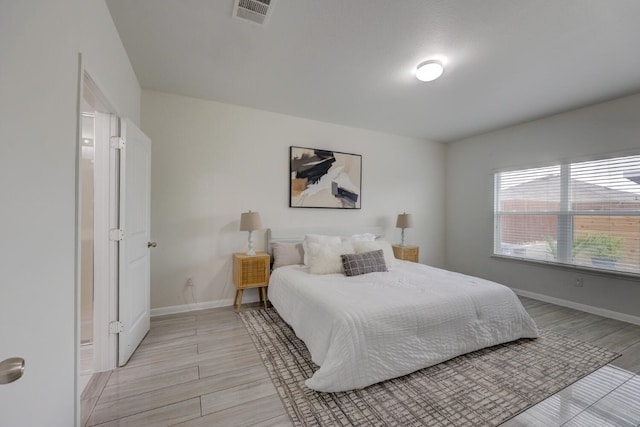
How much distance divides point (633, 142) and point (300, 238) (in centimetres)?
416

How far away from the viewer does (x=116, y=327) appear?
79.0 inches

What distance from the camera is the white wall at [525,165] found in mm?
3033

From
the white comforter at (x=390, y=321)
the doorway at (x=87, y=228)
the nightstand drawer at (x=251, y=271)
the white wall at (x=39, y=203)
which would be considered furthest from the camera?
the nightstand drawer at (x=251, y=271)

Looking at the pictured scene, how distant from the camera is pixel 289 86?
2.87 m

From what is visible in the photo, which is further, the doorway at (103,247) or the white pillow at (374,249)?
the white pillow at (374,249)

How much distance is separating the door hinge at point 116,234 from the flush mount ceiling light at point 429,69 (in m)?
2.98

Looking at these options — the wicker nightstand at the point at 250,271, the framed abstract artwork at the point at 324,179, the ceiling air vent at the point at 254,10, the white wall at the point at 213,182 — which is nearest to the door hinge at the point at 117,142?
the white wall at the point at 213,182

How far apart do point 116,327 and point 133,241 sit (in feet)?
2.27

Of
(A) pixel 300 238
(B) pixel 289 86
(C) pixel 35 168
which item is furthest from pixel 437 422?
(B) pixel 289 86

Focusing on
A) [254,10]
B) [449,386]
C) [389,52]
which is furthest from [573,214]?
[254,10]

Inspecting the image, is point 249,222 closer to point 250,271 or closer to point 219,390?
point 250,271

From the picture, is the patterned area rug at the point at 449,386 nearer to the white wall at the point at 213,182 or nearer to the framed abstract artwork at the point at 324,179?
the white wall at the point at 213,182

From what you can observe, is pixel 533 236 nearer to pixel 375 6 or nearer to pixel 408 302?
pixel 408 302

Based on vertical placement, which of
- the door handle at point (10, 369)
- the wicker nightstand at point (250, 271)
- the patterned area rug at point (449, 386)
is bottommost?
the patterned area rug at point (449, 386)
